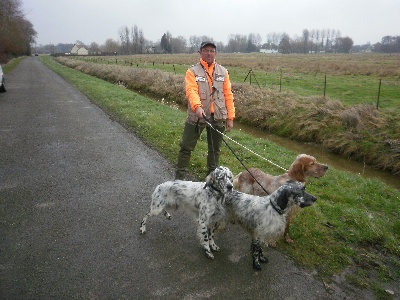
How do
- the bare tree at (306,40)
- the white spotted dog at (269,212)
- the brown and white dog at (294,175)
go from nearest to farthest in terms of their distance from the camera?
the white spotted dog at (269,212), the brown and white dog at (294,175), the bare tree at (306,40)

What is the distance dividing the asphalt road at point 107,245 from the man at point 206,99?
155 cm

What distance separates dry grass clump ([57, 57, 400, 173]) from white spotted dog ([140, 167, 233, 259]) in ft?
25.3

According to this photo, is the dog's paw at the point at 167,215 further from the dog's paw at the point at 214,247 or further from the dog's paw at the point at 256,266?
the dog's paw at the point at 256,266

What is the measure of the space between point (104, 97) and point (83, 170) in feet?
40.6

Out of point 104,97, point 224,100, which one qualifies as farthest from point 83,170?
point 104,97

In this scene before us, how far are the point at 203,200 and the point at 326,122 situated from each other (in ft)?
32.6

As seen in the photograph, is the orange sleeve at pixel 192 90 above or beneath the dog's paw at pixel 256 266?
above

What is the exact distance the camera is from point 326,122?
42.4 ft

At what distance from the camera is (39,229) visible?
5.15 metres

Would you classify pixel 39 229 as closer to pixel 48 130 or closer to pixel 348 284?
pixel 348 284

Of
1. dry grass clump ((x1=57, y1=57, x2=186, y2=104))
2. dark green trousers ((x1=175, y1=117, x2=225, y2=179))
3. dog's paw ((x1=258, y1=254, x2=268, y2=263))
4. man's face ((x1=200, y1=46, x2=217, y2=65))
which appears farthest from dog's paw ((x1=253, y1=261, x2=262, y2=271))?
dry grass clump ((x1=57, y1=57, x2=186, y2=104))

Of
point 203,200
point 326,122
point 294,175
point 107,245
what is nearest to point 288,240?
point 294,175

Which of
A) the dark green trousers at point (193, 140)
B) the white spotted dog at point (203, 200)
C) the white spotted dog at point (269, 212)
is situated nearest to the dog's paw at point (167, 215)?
the white spotted dog at point (203, 200)

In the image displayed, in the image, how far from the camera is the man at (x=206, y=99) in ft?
18.5
